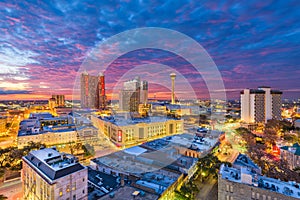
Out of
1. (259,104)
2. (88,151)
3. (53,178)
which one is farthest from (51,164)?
(259,104)

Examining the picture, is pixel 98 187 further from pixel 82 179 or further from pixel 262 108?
pixel 262 108

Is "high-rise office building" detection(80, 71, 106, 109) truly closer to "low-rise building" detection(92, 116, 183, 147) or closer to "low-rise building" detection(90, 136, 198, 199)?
"low-rise building" detection(92, 116, 183, 147)

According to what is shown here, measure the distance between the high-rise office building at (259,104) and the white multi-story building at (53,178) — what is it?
123 ft

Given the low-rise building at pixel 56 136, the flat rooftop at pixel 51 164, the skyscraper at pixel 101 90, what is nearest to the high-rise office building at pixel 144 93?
the skyscraper at pixel 101 90

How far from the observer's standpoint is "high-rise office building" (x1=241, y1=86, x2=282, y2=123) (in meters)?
36.0

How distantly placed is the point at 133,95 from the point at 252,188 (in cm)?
4924

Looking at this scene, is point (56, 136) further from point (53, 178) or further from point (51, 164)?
point (53, 178)

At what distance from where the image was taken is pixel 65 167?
28.5 ft

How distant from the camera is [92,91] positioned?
226ft

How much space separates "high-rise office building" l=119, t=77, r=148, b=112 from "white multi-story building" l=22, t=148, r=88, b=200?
43216 millimetres

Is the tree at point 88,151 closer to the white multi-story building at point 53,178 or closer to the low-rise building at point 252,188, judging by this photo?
the white multi-story building at point 53,178

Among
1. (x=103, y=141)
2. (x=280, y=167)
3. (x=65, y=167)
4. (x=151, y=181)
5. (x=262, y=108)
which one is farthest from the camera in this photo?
(x=262, y=108)

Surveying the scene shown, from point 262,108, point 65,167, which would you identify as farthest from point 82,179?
point 262,108

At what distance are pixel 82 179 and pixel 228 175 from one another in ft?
27.4
